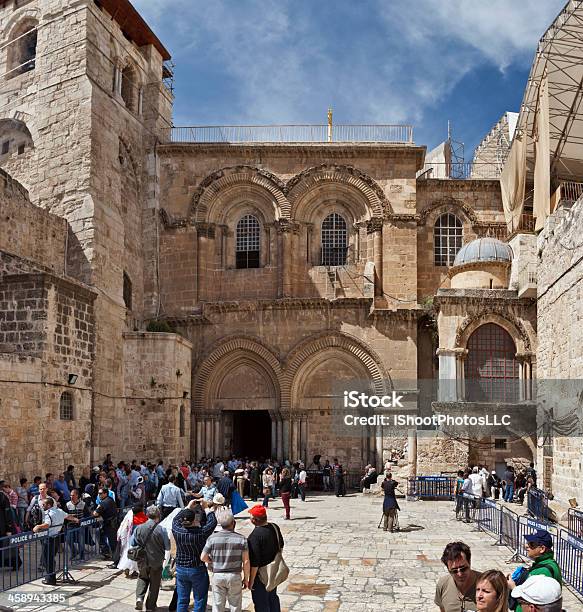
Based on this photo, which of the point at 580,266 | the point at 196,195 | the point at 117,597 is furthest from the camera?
the point at 196,195

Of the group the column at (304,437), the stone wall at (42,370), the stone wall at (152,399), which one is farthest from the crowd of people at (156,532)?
the column at (304,437)

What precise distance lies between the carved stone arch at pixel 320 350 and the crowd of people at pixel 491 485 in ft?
16.5

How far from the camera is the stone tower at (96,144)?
867 inches

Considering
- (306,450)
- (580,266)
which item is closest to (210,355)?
(306,450)

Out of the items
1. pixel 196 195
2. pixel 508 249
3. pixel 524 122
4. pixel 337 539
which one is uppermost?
pixel 524 122

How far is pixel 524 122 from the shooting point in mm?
24938

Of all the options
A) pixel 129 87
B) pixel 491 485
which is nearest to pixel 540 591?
pixel 491 485

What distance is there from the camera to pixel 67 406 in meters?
18.3

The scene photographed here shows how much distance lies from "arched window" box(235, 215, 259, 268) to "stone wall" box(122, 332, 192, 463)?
4698 mm

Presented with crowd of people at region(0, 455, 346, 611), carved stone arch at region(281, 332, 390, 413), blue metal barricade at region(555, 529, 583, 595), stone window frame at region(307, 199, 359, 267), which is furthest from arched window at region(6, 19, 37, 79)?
blue metal barricade at region(555, 529, 583, 595)

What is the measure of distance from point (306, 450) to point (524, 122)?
504 inches

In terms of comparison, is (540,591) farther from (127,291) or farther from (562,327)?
(127,291)

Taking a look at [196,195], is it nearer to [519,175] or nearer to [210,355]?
[210,355]

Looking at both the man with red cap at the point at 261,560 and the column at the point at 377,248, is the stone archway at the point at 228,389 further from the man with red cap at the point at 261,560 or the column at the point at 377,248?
the man with red cap at the point at 261,560
